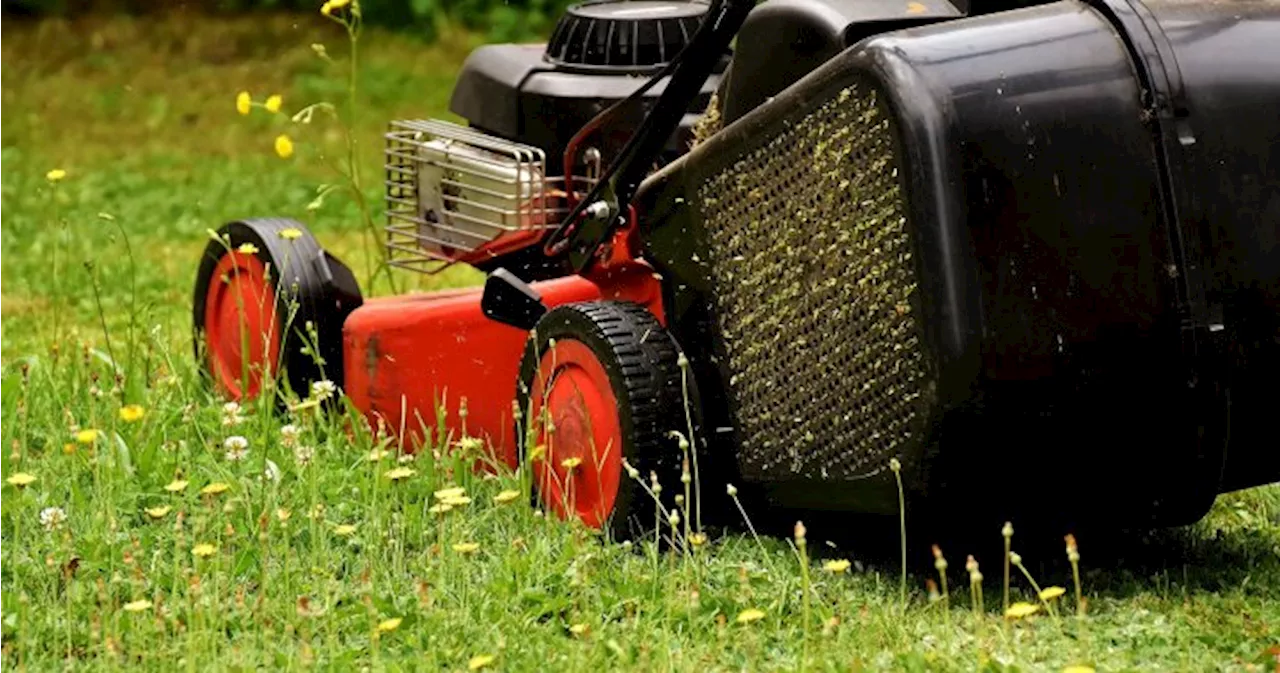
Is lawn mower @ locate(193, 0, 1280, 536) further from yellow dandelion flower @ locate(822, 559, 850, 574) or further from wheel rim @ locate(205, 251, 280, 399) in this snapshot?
wheel rim @ locate(205, 251, 280, 399)

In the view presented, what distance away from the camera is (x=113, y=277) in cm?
578

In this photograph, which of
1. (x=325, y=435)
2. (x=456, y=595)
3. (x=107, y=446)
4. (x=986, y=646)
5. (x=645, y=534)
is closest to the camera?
(x=986, y=646)

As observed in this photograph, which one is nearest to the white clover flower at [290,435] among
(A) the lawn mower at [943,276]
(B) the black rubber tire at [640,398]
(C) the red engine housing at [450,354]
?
(C) the red engine housing at [450,354]

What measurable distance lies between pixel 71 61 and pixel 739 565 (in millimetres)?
5806

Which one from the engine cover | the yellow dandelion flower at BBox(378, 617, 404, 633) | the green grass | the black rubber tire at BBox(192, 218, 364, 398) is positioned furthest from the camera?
the black rubber tire at BBox(192, 218, 364, 398)

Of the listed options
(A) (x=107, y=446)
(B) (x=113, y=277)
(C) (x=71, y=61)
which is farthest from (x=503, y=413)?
(C) (x=71, y=61)

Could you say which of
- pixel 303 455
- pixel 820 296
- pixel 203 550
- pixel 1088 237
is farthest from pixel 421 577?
pixel 1088 237

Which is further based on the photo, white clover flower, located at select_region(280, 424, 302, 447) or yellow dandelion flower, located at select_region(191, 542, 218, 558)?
white clover flower, located at select_region(280, 424, 302, 447)

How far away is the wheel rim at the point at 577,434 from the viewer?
350 centimetres

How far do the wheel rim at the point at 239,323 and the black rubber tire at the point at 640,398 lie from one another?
88 centimetres

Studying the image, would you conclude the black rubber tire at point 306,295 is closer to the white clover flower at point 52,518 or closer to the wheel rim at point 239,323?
the wheel rim at point 239,323

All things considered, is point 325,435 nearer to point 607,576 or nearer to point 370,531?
point 370,531

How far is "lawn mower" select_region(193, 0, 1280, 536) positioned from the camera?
2.99 meters

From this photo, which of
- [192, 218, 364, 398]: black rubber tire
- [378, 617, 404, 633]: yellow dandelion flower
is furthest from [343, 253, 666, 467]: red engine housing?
[378, 617, 404, 633]: yellow dandelion flower
